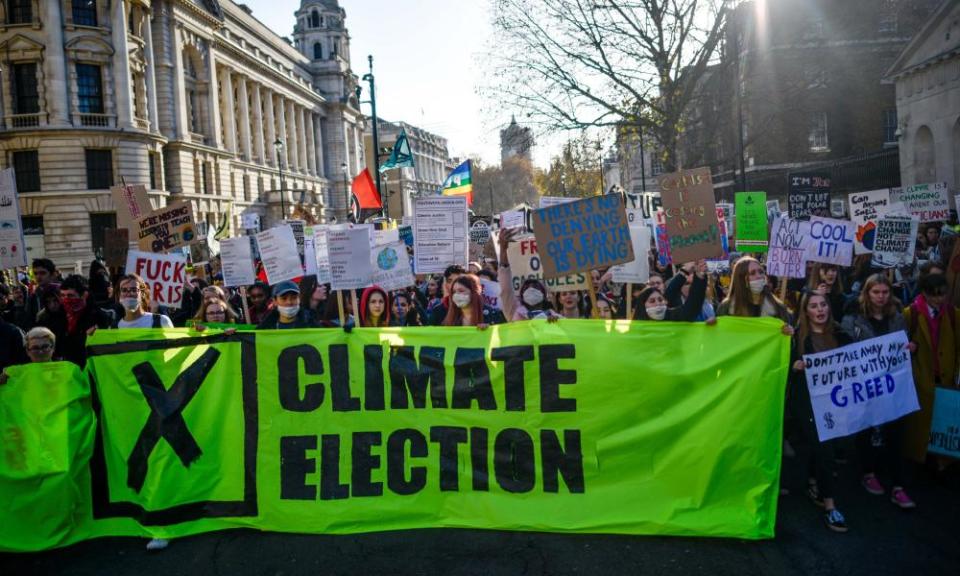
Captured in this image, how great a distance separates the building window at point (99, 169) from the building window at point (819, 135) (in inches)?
1425

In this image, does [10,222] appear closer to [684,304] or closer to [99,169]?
[684,304]

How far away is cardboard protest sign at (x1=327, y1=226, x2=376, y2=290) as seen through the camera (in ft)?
23.8

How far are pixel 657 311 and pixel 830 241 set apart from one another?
3003 millimetres

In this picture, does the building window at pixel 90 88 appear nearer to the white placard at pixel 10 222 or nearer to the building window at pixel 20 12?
the building window at pixel 20 12

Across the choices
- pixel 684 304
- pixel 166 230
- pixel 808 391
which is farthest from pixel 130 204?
pixel 808 391

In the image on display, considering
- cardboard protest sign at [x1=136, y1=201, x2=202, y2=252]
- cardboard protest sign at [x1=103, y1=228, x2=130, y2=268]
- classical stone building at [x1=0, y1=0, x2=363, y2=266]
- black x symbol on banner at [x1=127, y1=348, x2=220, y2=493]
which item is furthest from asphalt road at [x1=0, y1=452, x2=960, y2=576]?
classical stone building at [x1=0, y1=0, x2=363, y2=266]

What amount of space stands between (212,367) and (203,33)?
53.4 metres

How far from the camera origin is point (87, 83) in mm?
41375

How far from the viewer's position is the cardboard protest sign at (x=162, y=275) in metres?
8.52

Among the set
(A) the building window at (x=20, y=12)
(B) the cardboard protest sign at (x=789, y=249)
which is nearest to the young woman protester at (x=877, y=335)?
(B) the cardboard protest sign at (x=789, y=249)

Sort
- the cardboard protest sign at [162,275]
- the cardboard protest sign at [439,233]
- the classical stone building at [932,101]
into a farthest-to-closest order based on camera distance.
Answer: the classical stone building at [932,101] → the cardboard protest sign at [439,233] → the cardboard protest sign at [162,275]

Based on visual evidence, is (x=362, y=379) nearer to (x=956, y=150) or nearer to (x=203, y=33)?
(x=956, y=150)

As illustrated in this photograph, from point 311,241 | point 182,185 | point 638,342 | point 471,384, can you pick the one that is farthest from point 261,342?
point 182,185

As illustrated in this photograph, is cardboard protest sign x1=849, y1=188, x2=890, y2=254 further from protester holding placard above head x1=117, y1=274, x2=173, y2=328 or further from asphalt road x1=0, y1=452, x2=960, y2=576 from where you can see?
protester holding placard above head x1=117, y1=274, x2=173, y2=328
